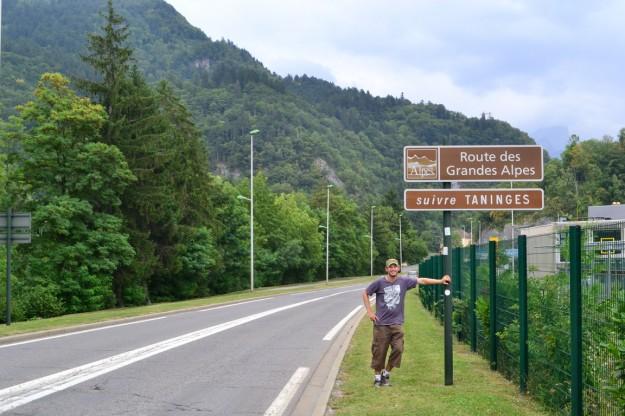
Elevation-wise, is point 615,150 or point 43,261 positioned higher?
point 615,150

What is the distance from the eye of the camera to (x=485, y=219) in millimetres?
159875

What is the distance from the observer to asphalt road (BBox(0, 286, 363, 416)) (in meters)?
9.05

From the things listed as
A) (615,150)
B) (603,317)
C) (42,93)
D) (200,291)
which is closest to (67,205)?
(42,93)

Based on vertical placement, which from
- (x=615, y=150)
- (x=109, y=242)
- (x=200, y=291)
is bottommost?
(x=200, y=291)

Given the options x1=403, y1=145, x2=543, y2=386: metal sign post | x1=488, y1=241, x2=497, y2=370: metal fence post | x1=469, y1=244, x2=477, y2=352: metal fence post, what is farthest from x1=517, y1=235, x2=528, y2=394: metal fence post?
x1=469, y1=244, x2=477, y2=352: metal fence post

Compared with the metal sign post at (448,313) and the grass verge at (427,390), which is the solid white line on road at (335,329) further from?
the metal sign post at (448,313)

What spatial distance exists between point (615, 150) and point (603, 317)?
141089 millimetres

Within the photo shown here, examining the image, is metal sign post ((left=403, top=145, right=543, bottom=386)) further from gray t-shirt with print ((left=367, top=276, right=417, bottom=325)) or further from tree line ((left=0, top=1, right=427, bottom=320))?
tree line ((left=0, top=1, right=427, bottom=320))

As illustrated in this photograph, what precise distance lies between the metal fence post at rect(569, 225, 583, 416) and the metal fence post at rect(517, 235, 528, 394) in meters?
2.24

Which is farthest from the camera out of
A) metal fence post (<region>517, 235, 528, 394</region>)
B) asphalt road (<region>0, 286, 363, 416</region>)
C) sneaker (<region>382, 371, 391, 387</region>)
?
sneaker (<region>382, 371, 391, 387</region>)

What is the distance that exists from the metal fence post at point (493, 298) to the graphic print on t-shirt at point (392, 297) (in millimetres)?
2068

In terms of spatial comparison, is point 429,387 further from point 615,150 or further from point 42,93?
point 615,150

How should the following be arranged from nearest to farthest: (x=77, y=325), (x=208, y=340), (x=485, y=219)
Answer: (x=208, y=340) < (x=77, y=325) < (x=485, y=219)

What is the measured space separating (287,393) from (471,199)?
3769 millimetres
